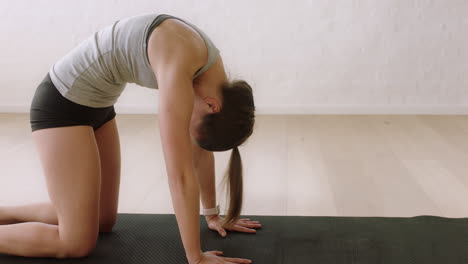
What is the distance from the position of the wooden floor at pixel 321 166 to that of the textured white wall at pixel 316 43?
0.54 feet

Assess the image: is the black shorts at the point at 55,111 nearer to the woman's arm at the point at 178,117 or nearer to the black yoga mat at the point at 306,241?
the woman's arm at the point at 178,117

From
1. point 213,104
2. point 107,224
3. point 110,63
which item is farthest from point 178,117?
point 107,224

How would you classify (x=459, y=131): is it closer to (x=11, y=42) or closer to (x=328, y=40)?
(x=328, y=40)

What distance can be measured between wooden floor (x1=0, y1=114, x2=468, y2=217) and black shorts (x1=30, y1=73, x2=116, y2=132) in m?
0.86

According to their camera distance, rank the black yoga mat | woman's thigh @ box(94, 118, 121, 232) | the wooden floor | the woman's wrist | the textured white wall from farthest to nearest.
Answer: the textured white wall < the wooden floor < woman's thigh @ box(94, 118, 121, 232) < the black yoga mat < the woman's wrist

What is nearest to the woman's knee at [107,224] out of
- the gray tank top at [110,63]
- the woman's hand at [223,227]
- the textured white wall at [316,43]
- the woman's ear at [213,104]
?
the woman's hand at [223,227]

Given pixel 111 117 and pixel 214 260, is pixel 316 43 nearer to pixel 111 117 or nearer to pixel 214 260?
pixel 111 117

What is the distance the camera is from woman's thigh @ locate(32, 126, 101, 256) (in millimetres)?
1903

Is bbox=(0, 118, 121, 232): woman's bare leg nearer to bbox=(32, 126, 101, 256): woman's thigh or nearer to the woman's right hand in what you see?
bbox=(32, 126, 101, 256): woman's thigh

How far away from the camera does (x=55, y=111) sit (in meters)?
1.92

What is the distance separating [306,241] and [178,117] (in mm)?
803

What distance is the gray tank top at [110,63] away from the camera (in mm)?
1810

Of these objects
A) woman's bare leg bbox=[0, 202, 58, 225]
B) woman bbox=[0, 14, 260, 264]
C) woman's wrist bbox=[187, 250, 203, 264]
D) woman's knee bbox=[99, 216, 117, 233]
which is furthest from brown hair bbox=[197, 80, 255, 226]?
woman's bare leg bbox=[0, 202, 58, 225]

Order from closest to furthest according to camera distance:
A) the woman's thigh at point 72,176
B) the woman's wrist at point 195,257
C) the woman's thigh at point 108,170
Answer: the woman's wrist at point 195,257 → the woman's thigh at point 72,176 → the woman's thigh at point 108,170
